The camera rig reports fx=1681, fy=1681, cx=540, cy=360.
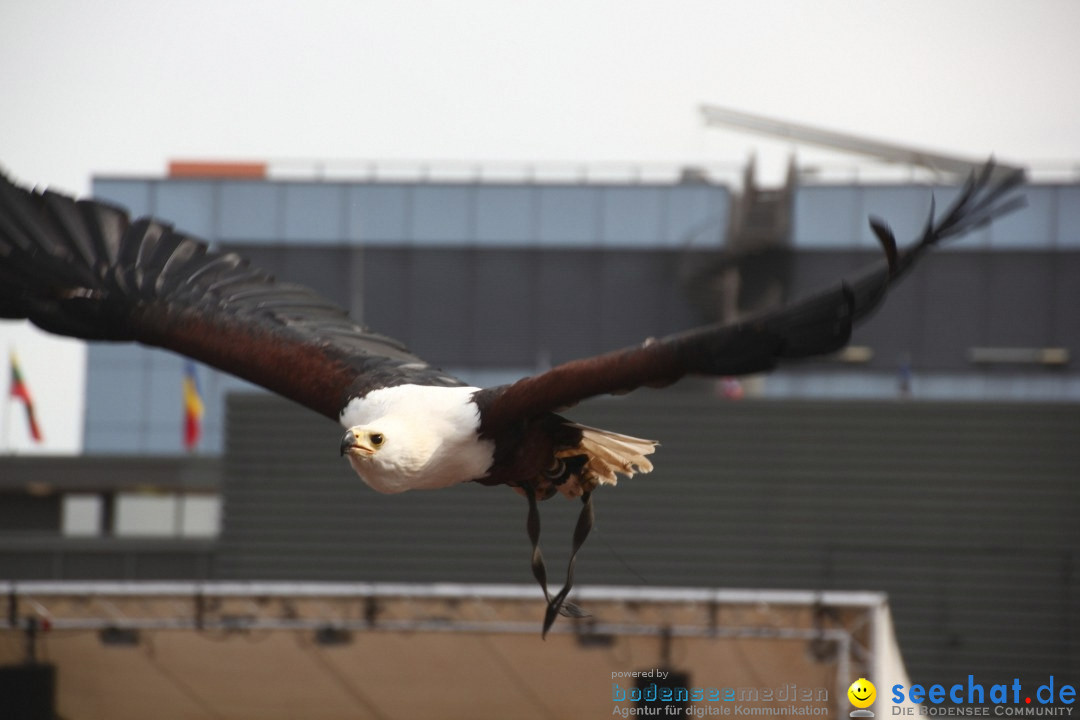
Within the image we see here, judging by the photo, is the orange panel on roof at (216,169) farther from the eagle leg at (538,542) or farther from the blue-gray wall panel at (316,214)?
the eagle leg at (538,542)

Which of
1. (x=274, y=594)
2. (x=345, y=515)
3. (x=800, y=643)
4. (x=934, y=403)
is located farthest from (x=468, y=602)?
(x=934, y=403)

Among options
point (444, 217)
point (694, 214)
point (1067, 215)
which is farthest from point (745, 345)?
point (444, 217)

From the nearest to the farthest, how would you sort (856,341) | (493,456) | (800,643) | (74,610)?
(493,456) → (800,643) → (74,610) → (856,341)

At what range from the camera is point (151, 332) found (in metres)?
8.38

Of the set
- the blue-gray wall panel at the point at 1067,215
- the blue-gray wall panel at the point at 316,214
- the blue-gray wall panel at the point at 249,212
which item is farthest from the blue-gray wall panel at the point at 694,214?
the blue-gray wall panel at the point at 249,212

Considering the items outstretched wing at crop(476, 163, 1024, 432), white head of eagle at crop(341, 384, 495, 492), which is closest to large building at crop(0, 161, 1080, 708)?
white head of eagle at crop(341, 384, 495, 492)

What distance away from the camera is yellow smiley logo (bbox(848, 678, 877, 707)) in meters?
11.7

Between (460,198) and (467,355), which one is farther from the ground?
(460,198)

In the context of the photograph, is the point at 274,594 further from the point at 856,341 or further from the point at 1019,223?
the point at 1019,223

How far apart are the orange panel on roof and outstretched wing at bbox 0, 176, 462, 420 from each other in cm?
2226

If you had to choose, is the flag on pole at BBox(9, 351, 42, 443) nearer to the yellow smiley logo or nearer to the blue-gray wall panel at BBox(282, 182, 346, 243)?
the blue-gray wall panel at BBox(282, 182, 346, 243)

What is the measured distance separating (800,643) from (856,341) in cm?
1586

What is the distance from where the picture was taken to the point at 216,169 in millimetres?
31391

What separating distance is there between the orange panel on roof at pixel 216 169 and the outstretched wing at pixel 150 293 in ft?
73.0
